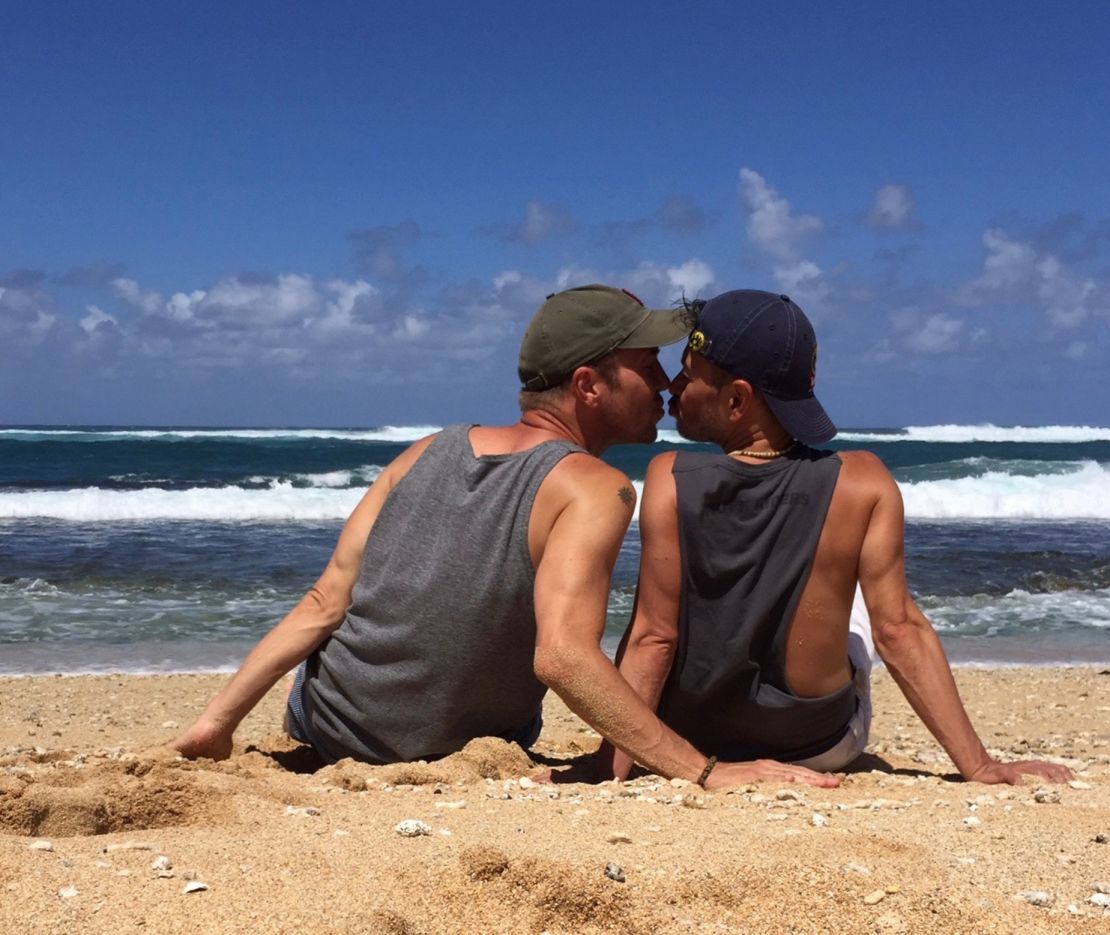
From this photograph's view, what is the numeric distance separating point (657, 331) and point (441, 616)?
1.00 metres

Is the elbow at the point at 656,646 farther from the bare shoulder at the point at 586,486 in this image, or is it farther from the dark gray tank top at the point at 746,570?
the bare shoulder at the point at 586,486

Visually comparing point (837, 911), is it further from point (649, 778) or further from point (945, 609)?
point (945, 609)

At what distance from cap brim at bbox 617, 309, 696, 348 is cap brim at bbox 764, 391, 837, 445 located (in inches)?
11.7

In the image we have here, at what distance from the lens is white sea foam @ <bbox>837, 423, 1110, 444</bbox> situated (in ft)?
172

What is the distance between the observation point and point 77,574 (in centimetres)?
1109

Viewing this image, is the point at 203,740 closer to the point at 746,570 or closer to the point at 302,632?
the point at 302,632

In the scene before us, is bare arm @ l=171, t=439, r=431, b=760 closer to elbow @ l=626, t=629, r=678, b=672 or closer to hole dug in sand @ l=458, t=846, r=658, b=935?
elbow @ l=626, t=629, r=678, b=672

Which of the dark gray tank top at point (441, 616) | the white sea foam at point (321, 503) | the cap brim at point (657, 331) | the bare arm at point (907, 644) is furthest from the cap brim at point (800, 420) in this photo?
the white sea foam at point (321, 503)

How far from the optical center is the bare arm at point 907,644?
3232 millimetres

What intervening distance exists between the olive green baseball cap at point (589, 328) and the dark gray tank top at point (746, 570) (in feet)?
1.20

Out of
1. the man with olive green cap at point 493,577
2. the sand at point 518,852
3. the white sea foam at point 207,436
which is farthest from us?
the white sea foam at point 207,436

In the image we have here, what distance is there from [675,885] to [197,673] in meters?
5.61

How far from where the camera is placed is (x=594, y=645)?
9.55 feet

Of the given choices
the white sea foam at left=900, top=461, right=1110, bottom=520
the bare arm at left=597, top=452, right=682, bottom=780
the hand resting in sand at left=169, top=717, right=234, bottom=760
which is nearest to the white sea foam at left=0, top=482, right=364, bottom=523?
the white sea foam at left=900, top=461, right=1110, bottom=520
